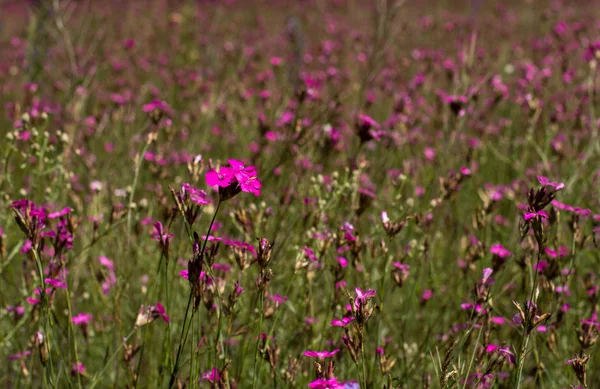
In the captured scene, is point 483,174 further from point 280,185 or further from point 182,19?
point 182,19

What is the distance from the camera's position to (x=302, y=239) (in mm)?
2469

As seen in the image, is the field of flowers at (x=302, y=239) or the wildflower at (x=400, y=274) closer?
the field of flowers at (x=302, y=239)

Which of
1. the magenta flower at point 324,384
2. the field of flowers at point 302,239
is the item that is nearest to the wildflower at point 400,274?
the field of flowers at point 302,239

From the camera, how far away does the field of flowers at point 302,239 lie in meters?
1.66

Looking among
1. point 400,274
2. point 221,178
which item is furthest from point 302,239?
point 221,178

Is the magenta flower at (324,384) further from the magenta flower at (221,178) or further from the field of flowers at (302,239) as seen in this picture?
the magenta flower at (221,178)

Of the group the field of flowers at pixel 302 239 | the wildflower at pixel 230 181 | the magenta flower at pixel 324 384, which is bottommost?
the field of flowers at pixel 302 239

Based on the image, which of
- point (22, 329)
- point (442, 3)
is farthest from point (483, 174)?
point (442, 3)

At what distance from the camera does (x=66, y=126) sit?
3404 mm

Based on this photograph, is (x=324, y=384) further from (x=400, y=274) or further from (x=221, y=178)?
(x=400, y=274)

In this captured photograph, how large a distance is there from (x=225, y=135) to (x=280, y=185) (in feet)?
6.57

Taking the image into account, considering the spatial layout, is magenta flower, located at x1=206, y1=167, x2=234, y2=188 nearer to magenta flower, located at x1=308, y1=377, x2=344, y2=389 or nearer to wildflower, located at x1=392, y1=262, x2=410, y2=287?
magenta flower, located at x1=308, y1=377, x2=344, y2=389

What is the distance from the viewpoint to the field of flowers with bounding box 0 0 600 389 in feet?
5.43

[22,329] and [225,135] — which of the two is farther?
[225,135]
